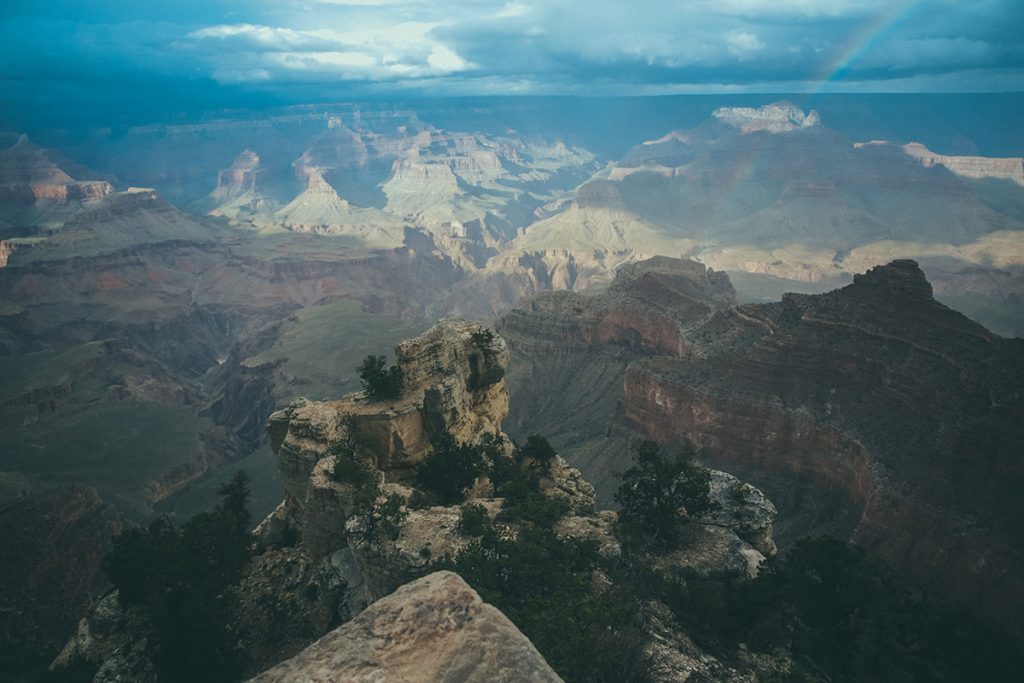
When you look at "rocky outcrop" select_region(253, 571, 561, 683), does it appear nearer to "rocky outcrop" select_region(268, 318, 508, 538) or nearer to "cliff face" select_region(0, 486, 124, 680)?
"rocky outcrop" select_region(268, 318, 508, 538)

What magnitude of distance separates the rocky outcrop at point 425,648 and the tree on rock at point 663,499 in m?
16.1

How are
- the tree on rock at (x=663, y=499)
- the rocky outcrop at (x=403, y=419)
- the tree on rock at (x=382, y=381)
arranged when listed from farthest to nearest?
the tree on rock at (x=382, y=381) < the rocky outcrop at (x=403, y=419) < the tree on rock at (x=663, y=499)

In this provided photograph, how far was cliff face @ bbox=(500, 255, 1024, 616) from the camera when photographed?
5000 cm

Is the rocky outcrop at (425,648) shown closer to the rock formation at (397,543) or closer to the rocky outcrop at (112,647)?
the rock formation at (397,543)

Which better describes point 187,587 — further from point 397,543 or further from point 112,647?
point 397,543

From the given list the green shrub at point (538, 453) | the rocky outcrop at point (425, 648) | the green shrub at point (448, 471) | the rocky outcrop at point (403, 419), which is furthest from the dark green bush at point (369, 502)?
the green shrub at point (538, 453)

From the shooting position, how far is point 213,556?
98.3 ft

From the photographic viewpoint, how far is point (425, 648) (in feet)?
50.6

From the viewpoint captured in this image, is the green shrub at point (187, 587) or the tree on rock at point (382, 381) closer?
the green shrub at point (187, 587)

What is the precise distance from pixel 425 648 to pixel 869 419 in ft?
186

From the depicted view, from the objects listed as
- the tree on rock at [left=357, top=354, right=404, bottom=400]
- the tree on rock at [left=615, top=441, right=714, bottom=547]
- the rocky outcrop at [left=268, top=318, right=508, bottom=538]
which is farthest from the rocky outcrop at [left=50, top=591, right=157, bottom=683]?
the tree on rock at [left=615, top=441, right=714, bottom=547]

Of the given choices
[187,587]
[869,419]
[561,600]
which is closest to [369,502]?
[187,587]

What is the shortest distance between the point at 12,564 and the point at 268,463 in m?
35.4

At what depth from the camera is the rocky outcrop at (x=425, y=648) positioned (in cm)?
1494
